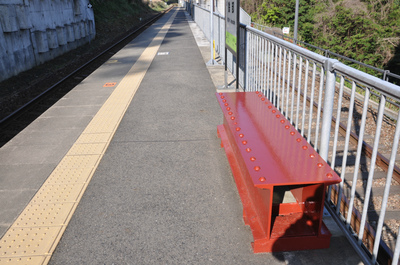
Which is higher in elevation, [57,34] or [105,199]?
[57,34]

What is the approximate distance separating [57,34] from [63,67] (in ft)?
8.33

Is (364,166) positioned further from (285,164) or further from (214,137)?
(285,164)

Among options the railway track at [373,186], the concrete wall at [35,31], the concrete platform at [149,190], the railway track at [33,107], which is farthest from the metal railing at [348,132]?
the concrete wall at [35,31]

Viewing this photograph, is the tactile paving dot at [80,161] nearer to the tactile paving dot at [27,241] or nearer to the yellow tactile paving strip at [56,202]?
the yellow tactile paving strip at [56,202]

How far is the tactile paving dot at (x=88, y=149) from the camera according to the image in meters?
5.07

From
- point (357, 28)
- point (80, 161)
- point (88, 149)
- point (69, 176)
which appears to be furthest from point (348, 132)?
point (357, 28)

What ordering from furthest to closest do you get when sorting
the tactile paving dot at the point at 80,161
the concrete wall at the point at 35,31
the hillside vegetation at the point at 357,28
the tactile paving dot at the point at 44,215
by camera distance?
1. the hillside vegetation at the point at 357,28
2. the concrete wall at the point at 35,31
3. the tactile paving dot at the point at 80,161
4. the tactile paving dot at the point at 44,215

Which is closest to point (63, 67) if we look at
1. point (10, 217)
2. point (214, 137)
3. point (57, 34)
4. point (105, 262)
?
point (57, 34)

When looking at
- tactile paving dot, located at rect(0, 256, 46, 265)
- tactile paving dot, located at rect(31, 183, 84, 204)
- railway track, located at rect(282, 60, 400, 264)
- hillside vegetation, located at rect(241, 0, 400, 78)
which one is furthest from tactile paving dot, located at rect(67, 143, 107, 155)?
hillside vegetation, located at rect(241, 0, 400, 78)

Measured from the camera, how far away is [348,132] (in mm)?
2664

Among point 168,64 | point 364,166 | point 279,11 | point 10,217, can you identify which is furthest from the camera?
point 279,11

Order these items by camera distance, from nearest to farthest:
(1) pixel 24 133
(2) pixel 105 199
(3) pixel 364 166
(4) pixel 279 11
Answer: (2) pixel 105 199 → (3) pixel 364 166 → (1) pixel 24 133 → (4) pixel 279 11

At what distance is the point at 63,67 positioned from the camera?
1373cm

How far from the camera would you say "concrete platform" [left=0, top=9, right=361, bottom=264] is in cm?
298
